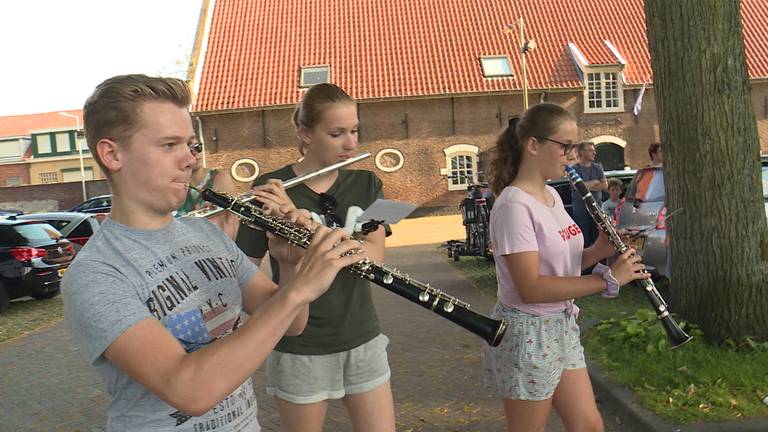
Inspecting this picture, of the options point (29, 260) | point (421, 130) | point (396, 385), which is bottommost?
point (396, 385)

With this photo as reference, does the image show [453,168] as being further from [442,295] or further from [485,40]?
[442,295]

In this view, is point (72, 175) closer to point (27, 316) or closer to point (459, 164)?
point (459, 164)

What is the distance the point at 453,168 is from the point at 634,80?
7.44m

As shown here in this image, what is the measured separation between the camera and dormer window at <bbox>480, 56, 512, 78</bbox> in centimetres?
2661

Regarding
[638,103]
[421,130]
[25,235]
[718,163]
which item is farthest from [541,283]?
[638,103]

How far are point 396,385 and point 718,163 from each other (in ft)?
9.54

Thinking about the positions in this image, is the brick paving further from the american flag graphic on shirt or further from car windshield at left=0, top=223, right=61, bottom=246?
the american flag graphic on shirt

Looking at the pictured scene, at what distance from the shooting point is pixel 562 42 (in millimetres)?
27469

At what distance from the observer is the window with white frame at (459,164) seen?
26875 millimetres

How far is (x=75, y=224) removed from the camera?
1368cm

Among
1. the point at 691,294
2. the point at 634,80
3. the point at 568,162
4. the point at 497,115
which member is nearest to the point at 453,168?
the point at 497,115

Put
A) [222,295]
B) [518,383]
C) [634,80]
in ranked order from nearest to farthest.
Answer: [222,295], [518,383], [634,80]

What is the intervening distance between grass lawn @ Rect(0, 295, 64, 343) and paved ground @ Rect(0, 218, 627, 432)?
1.70 ft

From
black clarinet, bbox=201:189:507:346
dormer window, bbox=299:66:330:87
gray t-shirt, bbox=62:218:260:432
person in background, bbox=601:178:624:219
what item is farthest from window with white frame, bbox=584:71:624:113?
gray t-shirt, bbox=62:218:260:432
